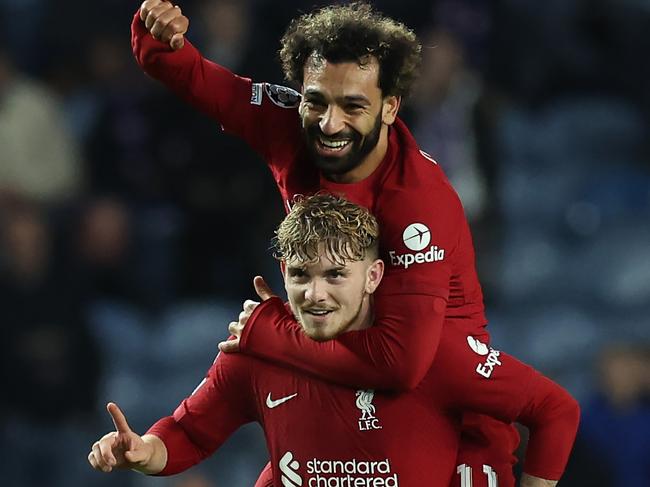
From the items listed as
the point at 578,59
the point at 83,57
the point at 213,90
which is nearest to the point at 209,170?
the point at 83,57

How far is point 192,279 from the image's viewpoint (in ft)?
19.1

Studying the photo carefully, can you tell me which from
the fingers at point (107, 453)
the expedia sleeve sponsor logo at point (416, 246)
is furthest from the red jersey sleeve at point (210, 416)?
the expedia sleeve sponsor logo at point (416, 246)

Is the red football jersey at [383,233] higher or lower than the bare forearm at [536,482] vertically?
higher

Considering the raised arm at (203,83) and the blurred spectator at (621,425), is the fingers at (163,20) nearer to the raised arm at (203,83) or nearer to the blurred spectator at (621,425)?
the raised arm at (203,83)

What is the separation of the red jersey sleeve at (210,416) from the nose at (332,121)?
532mm

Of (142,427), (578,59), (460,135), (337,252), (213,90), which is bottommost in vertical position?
(142,427)

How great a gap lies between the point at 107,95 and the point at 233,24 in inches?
24.3

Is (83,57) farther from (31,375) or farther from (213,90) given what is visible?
(213,90)

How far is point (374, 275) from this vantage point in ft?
10.0

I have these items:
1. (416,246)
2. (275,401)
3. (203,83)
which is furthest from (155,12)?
(275,401)

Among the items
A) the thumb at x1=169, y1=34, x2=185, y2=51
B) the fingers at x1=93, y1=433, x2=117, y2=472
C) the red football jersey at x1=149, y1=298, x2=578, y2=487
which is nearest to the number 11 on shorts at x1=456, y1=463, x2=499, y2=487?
the red football jersey at x1=149, y1=298, x2=578, y2=487

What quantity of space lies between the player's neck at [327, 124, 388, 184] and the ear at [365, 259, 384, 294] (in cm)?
20

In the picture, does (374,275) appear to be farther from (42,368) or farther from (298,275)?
(42,368)

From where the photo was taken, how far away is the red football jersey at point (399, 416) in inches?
121
